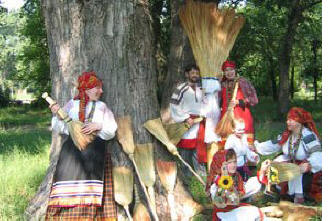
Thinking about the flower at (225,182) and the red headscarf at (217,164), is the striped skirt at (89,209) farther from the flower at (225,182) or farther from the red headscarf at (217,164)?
the flower at (225,182)

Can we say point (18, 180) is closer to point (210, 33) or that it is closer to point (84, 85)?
point (84, 85)

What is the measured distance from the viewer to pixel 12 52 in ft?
159

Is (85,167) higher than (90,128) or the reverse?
the reverse

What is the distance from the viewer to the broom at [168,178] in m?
3.81

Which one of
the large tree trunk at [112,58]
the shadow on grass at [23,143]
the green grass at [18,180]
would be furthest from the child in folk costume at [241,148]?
the shadow on grass at [23,143]

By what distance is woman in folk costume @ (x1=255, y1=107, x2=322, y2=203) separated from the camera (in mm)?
4137

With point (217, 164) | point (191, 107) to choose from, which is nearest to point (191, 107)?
point (191, 107)

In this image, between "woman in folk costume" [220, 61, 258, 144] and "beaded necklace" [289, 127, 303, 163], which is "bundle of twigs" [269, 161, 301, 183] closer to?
"beaded necklace" [289, 127, 303, 163]

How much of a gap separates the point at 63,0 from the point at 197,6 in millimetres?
1337

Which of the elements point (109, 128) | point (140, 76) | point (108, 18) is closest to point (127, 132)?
point (109, 128)

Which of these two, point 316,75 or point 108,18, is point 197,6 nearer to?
point 108,18

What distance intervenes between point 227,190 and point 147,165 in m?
0.76

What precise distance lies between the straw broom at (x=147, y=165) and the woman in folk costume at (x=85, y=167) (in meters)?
0.31

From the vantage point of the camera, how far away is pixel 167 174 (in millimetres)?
3816
